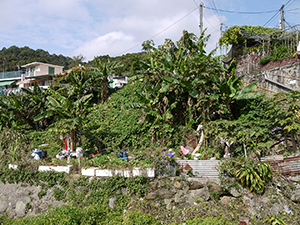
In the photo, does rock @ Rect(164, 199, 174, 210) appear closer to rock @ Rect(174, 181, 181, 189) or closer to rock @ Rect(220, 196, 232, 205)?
rock @ Rect(174, 181, 181, 189)

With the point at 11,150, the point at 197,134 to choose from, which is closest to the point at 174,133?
the point at 197,134

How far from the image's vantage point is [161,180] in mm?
7090

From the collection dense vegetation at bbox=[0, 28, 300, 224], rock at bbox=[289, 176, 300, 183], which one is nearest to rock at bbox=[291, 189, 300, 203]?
rock at bbox=[289, 176, 300, 183]

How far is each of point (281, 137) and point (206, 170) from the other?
9.32ft

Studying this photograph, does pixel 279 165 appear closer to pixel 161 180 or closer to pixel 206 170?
pixel 206 170

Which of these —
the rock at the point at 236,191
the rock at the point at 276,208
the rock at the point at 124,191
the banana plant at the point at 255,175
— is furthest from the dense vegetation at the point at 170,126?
the rock at the point at 276,208

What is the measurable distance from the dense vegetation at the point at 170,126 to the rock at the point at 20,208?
937 millimetres

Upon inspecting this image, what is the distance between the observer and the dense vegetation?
672 cm

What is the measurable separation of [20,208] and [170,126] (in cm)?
634

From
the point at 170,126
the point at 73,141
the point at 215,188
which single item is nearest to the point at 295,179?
the point at 215,188

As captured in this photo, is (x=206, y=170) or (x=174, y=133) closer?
(x=206, y=170)

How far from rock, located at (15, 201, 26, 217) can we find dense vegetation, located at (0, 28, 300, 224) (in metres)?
0.94

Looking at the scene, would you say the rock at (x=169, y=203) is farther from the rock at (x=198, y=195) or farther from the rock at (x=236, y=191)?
the rock at (x=236, y=191)

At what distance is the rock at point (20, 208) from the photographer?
762 cm
